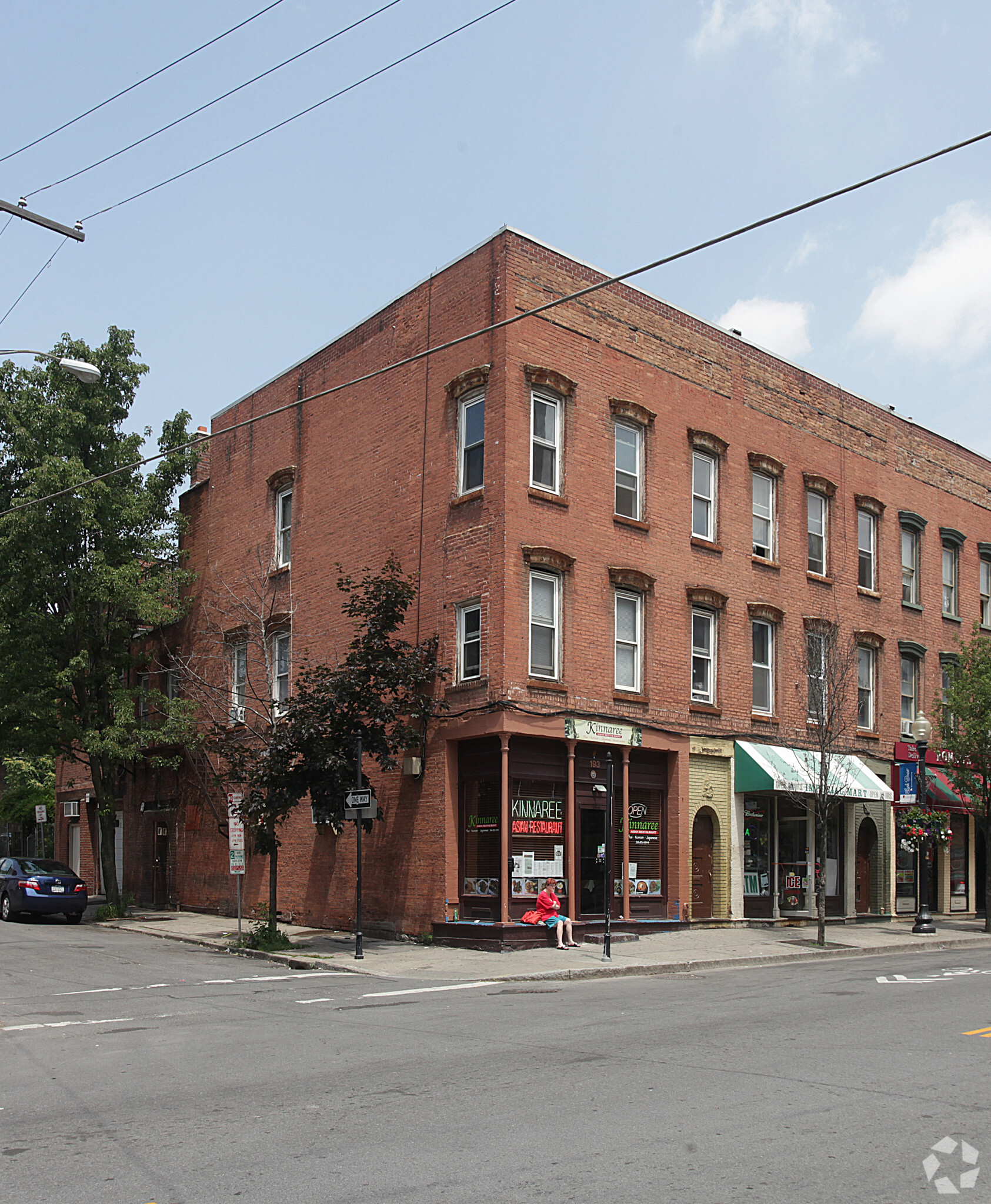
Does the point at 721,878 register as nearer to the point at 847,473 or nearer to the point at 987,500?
the point at 847,473

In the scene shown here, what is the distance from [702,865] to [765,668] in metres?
4.81

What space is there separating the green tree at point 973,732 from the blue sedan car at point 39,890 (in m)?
20.5

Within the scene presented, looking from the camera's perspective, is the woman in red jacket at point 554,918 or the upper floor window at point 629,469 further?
the upper floor window at point 629,469

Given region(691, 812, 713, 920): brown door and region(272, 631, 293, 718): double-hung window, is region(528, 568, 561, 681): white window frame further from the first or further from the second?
region(272, 631, 293, 718): double-hung window

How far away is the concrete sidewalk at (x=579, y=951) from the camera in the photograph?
18.6 meters

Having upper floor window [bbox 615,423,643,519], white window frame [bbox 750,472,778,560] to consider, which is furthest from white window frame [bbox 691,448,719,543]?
upper floor window [bbox 615,423,643,519]

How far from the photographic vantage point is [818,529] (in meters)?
29.4

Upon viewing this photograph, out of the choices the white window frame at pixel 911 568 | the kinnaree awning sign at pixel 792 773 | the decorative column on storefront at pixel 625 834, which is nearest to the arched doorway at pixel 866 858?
the kinnaree awning sign at pixel 792 773

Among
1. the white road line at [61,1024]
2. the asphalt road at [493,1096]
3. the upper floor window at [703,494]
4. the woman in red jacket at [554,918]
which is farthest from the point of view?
the upper floor window at [703,494]

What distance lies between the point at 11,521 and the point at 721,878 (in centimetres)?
1699

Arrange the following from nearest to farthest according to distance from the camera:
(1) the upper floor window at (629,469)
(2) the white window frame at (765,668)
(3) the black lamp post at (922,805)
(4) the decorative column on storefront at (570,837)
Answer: (4) the decorative column on storefront at (570,837) → (1) the upper floor window at (629,469) → (3) the black lamp post at (922,805) → (2) the white window frame at (765,668)

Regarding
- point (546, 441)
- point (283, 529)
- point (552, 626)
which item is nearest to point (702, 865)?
point (552, 626)

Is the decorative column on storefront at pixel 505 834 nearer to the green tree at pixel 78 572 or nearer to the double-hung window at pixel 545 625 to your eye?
the double-hung window at pixel 545 625

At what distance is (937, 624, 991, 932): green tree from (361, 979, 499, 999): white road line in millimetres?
15256
